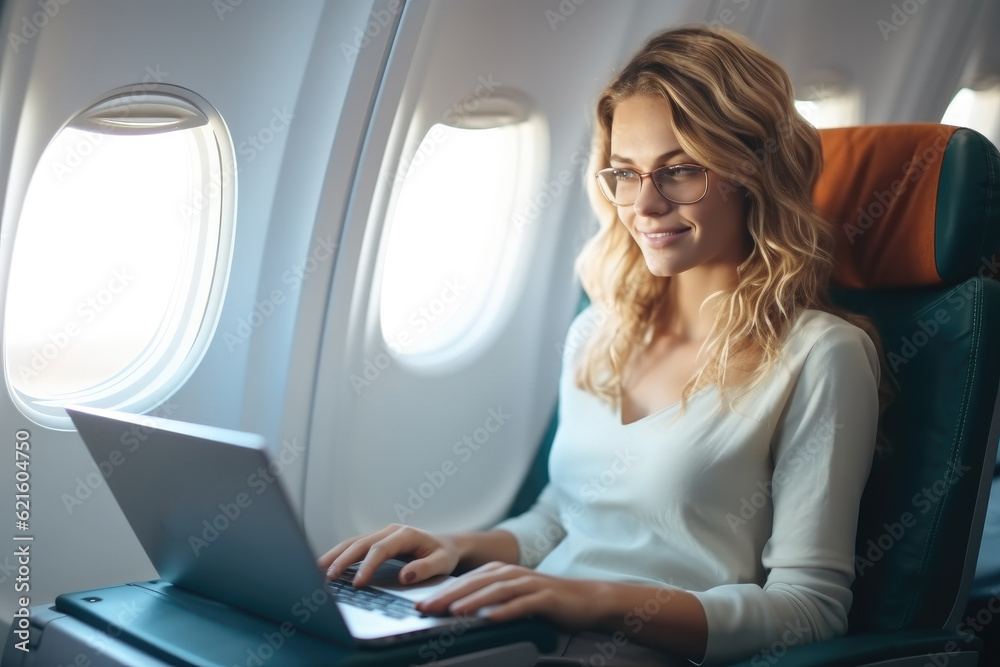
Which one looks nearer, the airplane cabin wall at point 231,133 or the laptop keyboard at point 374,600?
the laptop keyboard at point 374,600

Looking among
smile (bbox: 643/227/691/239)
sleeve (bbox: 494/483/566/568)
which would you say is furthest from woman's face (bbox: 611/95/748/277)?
sleeve (bbox: 494/483/566/568)

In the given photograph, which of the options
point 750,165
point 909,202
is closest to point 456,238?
point 750,165

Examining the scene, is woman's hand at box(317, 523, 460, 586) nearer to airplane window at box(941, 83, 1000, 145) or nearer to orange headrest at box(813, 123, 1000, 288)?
orange headrest at box(813, 123, 1000, 288)

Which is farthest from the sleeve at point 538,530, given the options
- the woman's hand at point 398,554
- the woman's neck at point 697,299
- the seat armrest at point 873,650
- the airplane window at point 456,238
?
the airplane window at point 456,238

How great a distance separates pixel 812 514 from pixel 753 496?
12 cm

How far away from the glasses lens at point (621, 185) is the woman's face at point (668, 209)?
3cm

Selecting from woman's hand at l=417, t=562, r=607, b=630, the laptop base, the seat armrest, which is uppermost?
the seat armrest

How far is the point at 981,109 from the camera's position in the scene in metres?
4.16

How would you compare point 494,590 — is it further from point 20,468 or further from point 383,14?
point 383,14

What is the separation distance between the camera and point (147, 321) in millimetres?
2160

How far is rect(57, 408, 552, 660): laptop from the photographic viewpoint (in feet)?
3.29

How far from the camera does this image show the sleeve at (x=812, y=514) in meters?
1.33

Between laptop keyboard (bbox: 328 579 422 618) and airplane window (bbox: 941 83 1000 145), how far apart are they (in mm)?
3813

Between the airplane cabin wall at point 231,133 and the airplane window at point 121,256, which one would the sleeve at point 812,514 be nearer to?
the airplane cabin wall at point 231,133
